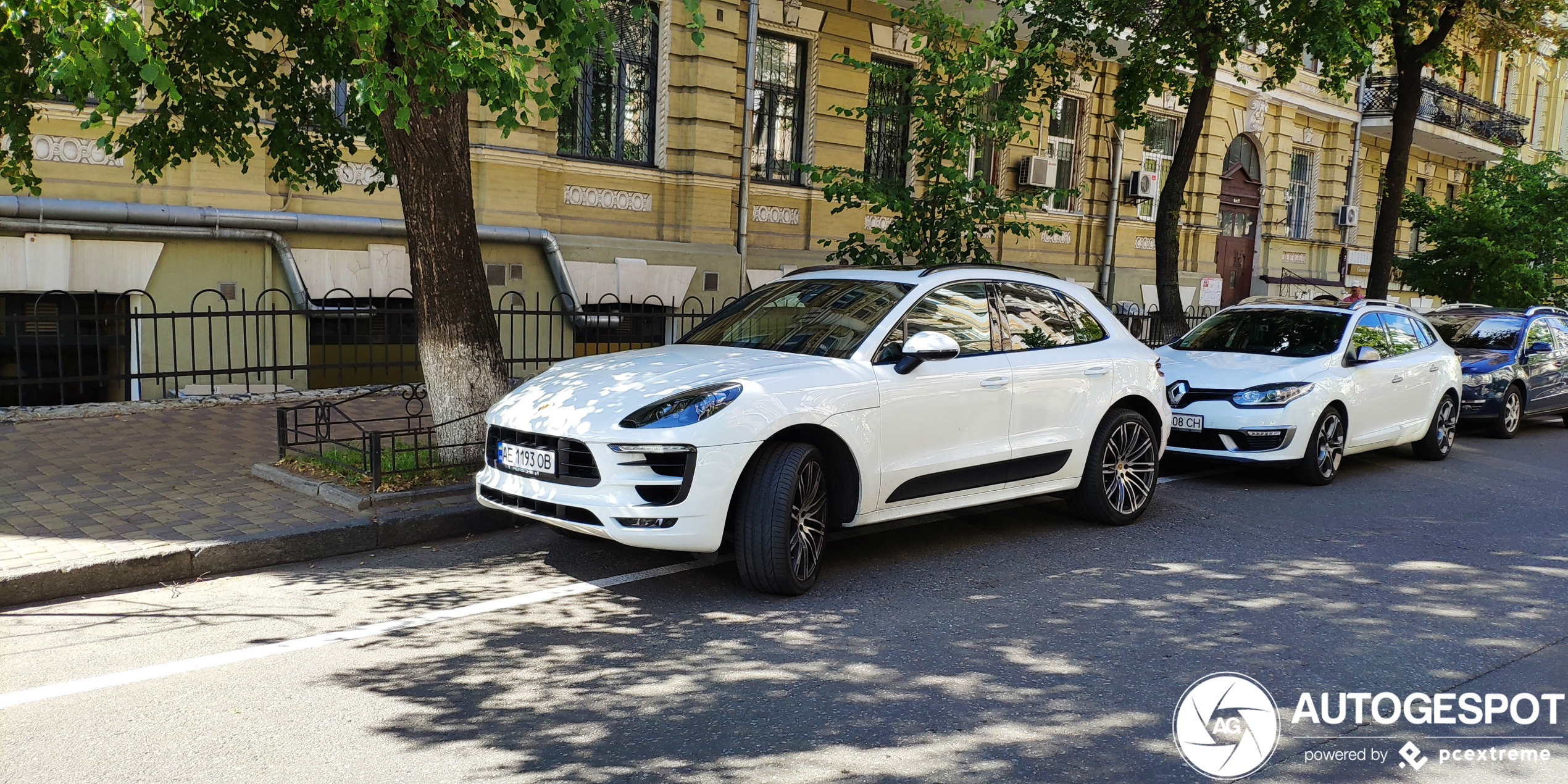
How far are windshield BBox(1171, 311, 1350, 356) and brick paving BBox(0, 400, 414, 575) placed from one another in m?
7.65

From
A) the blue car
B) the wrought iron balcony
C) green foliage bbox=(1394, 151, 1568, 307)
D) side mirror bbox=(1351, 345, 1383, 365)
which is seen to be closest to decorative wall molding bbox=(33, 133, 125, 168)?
side mirror bbox=(1351, 345, 1383, 365)

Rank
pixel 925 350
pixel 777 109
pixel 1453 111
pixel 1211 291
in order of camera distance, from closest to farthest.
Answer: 1. pixel 925 350
2. pixel 777 109
3. pixel 1211 291
4. pixel 1453 111

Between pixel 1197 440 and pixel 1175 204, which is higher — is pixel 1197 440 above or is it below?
below

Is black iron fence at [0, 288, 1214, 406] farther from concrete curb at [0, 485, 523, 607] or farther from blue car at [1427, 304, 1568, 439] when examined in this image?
blue car at [1427, 304, 1568, 439]

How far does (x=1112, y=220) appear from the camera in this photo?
22.3m

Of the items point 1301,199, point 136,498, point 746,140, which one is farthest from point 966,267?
point 1301,199

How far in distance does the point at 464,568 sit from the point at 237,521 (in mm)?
1398

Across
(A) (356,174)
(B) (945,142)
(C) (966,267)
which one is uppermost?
(B) (945,142)

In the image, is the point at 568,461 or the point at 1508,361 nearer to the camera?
the point at 568,461

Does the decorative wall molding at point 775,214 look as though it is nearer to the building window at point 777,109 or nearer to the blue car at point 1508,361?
the building window at point 777,109

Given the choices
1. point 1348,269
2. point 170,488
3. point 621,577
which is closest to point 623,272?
point 170,488

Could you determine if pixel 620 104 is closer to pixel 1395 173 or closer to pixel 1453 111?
pixel 1395 173

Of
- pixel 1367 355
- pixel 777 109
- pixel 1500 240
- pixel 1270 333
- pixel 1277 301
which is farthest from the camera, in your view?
pixel 1500 240

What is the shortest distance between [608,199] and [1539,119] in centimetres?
3692
